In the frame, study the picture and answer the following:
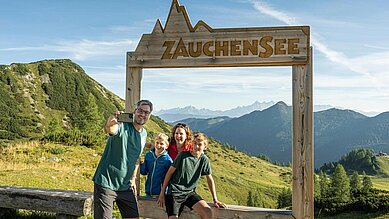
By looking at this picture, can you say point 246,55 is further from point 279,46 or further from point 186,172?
point 186,172

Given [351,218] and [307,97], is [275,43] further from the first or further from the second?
[351,218]

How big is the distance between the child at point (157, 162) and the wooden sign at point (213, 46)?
1637mm

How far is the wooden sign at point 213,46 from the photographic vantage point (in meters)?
7.28

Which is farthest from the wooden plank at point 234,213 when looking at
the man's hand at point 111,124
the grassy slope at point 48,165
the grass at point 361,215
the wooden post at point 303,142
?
the grassy slope at point 48,165

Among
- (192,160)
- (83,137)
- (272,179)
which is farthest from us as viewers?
(272,179)

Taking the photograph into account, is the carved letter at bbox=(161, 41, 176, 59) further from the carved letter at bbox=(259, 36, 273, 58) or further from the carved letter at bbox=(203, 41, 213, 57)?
the carved letter at bbox=(259, 36, 273, 58)

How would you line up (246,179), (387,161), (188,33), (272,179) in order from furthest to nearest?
1. (387,161)
2. (272,179)
3. (246,179)
4. (188,33)

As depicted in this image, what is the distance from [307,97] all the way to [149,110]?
2.76 m

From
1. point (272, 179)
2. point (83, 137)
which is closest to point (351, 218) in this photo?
point (83, 137)

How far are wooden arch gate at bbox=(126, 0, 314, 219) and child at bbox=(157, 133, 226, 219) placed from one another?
4.25ft

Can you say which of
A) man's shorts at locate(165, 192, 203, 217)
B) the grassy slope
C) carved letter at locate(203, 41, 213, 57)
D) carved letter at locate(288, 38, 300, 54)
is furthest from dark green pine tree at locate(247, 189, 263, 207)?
man's shorts at locate(165, 192, 203, 217)

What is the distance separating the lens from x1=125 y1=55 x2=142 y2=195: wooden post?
8133 millimetres

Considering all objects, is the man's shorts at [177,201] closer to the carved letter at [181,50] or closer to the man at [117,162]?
the man at [117,162]

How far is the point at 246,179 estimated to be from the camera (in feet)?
298
